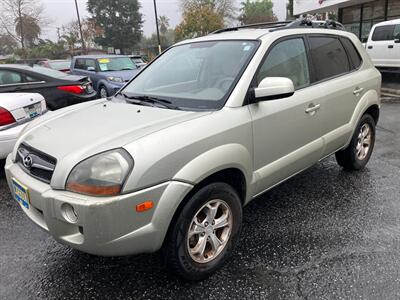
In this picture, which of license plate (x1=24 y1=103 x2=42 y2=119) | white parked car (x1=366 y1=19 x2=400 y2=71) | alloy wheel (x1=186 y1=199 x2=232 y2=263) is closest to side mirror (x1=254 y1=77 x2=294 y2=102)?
alloy wheel (x1=186 y1=199 x2=232 y2=263)

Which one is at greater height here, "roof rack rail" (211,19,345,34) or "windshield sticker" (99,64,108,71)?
"roof rack rail" (211,19,345,34)

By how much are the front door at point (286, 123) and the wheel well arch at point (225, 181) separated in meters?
0.16

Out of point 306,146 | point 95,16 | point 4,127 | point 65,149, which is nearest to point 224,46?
point 306,146

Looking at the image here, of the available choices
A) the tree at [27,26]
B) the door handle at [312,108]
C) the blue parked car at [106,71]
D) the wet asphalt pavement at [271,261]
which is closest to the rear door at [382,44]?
the blue parked car at [106,71]

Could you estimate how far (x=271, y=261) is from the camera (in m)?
2.82

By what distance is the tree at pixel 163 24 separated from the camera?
79.3 meters

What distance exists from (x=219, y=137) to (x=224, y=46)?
1114 mm

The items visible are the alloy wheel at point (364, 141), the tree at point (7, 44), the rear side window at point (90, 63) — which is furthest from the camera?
the tree at point (7, 44)

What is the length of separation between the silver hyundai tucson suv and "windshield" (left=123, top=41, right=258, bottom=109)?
0.01m

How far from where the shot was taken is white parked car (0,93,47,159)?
438cm

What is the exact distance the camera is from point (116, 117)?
9.14 feet

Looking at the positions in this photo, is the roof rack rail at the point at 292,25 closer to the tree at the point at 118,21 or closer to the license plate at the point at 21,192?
the license plate at the point at 21,192

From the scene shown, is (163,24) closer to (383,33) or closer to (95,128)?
(383,33)

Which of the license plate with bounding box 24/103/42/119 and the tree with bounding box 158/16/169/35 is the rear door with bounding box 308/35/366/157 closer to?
the license plate with bounding box 24/103/42/119
